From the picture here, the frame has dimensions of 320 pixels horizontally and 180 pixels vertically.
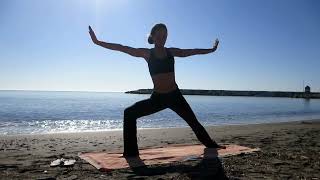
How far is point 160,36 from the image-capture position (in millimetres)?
6594

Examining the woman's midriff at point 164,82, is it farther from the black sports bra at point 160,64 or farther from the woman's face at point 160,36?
the woman's face at point 160,36

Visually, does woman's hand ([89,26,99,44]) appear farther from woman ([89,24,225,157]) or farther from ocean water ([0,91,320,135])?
ocean water ([0,91,320,135])

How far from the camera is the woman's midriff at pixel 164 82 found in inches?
262

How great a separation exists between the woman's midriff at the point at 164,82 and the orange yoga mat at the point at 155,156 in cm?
112

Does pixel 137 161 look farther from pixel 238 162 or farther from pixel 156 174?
pixel 238 162

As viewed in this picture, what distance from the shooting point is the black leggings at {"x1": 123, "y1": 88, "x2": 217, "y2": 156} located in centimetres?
660

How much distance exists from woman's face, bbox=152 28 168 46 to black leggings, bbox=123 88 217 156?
2.86 feet

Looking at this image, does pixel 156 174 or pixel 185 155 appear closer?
pixel 156 174

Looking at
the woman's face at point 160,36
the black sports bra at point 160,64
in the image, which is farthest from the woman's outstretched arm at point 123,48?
the woman's face at point 160,36

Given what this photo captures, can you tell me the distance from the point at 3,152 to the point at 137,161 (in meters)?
3.21

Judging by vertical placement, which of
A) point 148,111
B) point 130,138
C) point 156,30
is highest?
point 156,30

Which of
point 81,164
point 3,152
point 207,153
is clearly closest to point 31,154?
point 3,152

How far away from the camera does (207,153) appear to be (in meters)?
6.69

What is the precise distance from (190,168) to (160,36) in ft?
7.52
